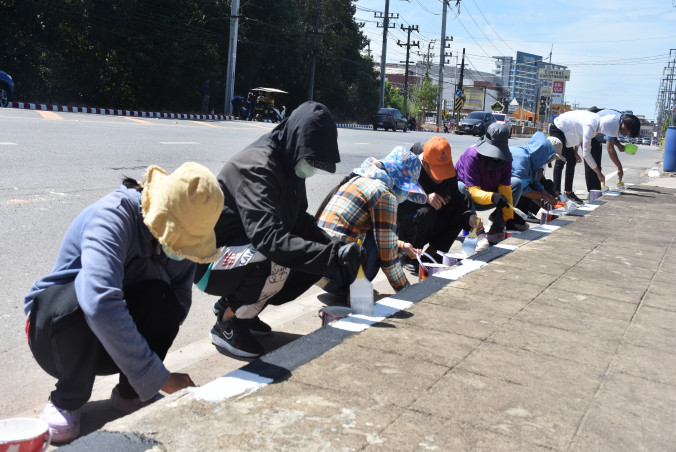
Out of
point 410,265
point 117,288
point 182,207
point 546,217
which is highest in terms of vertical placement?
point 182,207

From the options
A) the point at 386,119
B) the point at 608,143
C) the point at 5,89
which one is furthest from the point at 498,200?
the point at 386,119

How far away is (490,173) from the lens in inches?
255

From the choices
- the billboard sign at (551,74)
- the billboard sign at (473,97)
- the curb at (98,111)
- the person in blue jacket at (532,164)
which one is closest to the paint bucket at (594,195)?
the person in blue jacket at (532,164)

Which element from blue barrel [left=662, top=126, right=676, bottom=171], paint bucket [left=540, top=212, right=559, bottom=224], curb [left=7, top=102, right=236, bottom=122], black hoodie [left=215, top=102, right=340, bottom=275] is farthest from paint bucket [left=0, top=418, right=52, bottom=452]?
blue barrel [left=662, top=126, right=676, bottom=171]

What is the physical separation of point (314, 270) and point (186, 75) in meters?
32.8

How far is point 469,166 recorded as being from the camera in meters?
6.38

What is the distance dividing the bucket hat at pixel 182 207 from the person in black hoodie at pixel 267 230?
25.8 inches

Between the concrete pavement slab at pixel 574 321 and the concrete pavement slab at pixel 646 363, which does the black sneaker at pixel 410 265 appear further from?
the concrete pavement slab at pixel 646 363

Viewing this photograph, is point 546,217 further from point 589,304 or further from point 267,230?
point 267,230

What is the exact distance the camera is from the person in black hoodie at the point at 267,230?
3.08 metres

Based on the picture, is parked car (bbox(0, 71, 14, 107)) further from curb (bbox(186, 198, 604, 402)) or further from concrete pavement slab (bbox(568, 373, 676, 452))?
concrete pavement slab (bbox(568, 373, 676, 452))

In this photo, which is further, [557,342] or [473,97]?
[473,97]

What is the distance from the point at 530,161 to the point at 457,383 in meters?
5.24

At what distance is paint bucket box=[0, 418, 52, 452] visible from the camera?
2084 mm
